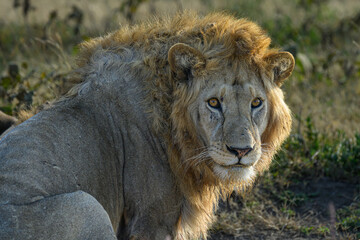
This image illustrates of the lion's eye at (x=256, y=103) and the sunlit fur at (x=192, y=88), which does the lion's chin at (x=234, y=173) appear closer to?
the sunlit fur at (x=192, y=88)

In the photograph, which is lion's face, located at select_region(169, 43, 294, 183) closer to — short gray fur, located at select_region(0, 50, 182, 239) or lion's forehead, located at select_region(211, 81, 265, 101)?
lion's forehead, located at select_region(211, 81, 265, 101)

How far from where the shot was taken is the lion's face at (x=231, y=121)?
3.83 meters

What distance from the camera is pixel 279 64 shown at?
166 inches

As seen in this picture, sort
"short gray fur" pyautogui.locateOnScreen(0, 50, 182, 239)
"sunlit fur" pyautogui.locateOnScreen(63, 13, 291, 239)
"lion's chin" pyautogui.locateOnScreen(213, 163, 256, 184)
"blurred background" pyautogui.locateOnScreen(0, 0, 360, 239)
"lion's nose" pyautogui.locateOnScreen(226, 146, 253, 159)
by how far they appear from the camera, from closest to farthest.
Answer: "short gray fur" pyautogui.locateOnScreen(0, 50, 182, 239), "lion's nose" pyautogui.locateOnScreen(226, 146, 253, 159), "lion's chin" pyautogui.locateOnScreen(213, 163, 256, 184), "sunlit fur" pyautogui.locateOnScreen(63, 13, 291, 239), "blurred background" pyautogui.locateOnScreen(0, 0, 360, 239)

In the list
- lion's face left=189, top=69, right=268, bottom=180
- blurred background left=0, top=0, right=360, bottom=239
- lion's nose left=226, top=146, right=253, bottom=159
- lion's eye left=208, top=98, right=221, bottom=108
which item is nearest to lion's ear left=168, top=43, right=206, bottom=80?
lion's face left=189, top=69, right=268, bottom=180

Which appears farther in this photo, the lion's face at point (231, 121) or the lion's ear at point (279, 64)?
the lion's ear at point (279, 64)

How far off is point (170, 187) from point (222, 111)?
0.69 meters

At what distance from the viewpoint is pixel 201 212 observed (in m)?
4.40

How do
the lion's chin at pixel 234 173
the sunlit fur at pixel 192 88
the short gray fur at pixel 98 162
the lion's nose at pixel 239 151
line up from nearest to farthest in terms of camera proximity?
1. the short gray fur at pixel 98 162
2. the lion's nose at pixel 239 151
3. the lion's chin at pixel 234 173
4. the sunlit fur at pixel 192 88

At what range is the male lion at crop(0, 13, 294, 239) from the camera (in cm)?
387

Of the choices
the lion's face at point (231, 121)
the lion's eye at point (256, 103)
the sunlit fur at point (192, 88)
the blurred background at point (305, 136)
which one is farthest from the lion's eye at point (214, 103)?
the blurred background at point (305, 136)

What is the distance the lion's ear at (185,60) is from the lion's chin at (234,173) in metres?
0.71

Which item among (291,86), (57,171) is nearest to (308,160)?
(291,86)

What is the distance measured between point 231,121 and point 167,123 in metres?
0.53
